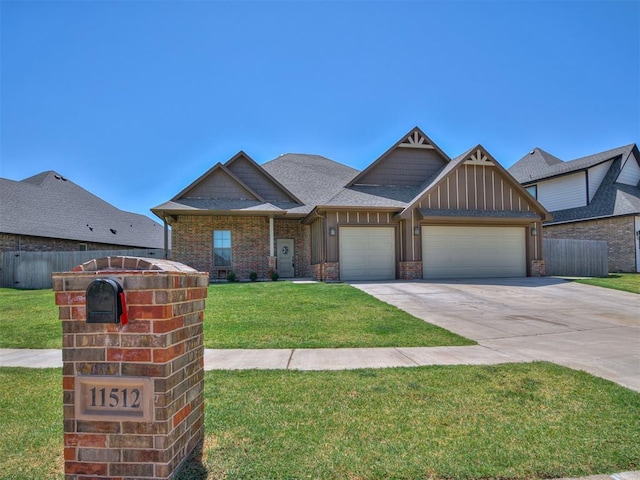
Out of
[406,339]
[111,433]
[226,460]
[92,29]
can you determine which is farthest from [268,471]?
[92,29]

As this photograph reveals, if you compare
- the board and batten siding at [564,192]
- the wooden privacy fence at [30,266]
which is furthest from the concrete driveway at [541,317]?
the wooden privacy fence at [30,266]

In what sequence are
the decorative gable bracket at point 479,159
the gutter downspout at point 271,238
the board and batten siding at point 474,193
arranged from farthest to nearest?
the gutter downspout at point 271,238
the decorative gable bracket at point 479,159
the board and batten siding at point 474,193

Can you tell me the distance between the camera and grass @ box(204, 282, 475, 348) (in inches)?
265

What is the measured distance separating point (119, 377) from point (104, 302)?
0.48 m

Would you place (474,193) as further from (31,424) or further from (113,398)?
(113,398)

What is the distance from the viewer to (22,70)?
11281 mm

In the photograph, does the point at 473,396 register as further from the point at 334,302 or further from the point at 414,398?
the point at 334,302

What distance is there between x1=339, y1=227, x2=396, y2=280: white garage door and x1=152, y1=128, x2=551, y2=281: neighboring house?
4 centimetres

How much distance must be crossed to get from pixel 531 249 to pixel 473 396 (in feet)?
54.2

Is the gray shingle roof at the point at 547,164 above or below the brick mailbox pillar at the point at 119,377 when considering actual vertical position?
above

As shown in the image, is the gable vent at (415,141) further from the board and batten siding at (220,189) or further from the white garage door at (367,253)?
the board and batten siding at (220,189)

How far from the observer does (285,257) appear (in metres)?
20.6

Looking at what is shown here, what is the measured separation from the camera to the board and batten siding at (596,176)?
2383 cm

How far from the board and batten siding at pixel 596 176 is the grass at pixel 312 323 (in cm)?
1974
